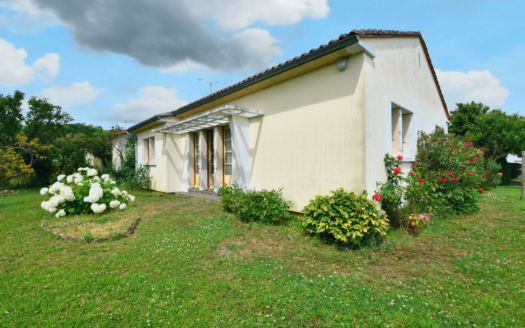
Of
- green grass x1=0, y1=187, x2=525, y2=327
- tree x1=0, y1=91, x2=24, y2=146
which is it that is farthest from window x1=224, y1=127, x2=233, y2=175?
tree x1=0, y1=91, x2=24, y2=146

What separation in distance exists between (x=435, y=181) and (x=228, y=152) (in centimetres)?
595

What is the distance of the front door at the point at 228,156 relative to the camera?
26.6ft

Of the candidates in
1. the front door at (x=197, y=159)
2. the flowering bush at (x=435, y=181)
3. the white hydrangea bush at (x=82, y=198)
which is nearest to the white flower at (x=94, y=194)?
the white hydrangea bush at (x=82, y=198)

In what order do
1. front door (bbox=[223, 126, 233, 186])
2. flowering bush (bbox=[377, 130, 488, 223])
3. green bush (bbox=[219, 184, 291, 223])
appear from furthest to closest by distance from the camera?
front door (bbox=[223, 126, 233, 186])
green bush (bbox=[219, 184, 291, 223])
flowering bush (bbox=[377, 130, 488, 223])

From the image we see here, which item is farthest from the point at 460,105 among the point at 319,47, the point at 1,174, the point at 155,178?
the point at 1,174

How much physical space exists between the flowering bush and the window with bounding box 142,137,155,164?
10226mm

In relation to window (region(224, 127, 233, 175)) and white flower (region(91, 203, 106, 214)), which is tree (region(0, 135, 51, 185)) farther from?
window (region(224, 127, 233, 175))

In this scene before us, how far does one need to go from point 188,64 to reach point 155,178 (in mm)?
5613

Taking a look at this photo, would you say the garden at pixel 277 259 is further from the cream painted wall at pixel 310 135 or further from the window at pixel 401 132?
the cream painted wall at pixel 310 135

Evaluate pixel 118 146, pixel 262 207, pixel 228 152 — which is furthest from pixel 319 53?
pixel 118 146

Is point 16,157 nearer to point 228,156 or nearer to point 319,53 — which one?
point 228,156

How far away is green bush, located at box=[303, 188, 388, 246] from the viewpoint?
12.8ft

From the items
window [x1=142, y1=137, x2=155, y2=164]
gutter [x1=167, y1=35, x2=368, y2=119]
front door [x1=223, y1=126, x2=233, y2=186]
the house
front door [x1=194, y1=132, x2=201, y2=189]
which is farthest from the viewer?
window [x1=142, y1=137, x2=155, y2=164]

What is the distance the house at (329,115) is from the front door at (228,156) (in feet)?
0.12
